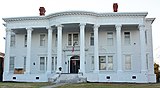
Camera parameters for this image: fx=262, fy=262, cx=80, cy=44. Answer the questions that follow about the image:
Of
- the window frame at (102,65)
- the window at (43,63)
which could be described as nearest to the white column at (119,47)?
the window frame at (102,65)

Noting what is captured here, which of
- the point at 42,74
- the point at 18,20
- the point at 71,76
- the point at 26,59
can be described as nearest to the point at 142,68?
the point at 71,76

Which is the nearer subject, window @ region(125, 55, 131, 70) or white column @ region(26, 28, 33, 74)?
window @ region(125, 55, 131, 70)

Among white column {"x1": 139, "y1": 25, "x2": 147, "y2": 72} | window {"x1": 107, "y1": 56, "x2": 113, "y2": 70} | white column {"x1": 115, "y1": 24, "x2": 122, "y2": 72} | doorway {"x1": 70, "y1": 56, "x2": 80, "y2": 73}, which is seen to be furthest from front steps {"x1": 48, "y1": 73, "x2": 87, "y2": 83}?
white column {"x1": 139, "y1": 25, "x2": 147, "y2": 72}

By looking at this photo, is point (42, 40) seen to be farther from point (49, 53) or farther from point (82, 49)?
point (82, 49)

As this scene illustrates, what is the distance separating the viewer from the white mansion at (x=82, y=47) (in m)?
30.8

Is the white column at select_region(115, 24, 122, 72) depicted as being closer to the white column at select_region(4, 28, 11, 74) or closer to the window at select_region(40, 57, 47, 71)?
the window at select_region(40, 57, 47, 71)

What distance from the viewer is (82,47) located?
30141mm

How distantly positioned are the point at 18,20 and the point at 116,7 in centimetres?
1277

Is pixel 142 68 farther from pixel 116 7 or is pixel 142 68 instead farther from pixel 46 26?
pixel 46 26

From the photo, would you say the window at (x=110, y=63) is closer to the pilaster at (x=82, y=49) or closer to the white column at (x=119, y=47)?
the white column at (x=119, y=47)

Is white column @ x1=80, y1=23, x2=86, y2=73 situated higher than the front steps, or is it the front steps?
white column @ x1=80, y1=23, x2=86, y2=73

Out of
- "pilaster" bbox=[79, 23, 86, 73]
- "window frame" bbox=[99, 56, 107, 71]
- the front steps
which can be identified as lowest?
the front steps

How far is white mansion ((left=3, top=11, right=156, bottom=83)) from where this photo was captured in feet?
101

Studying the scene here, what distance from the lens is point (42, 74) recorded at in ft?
107
